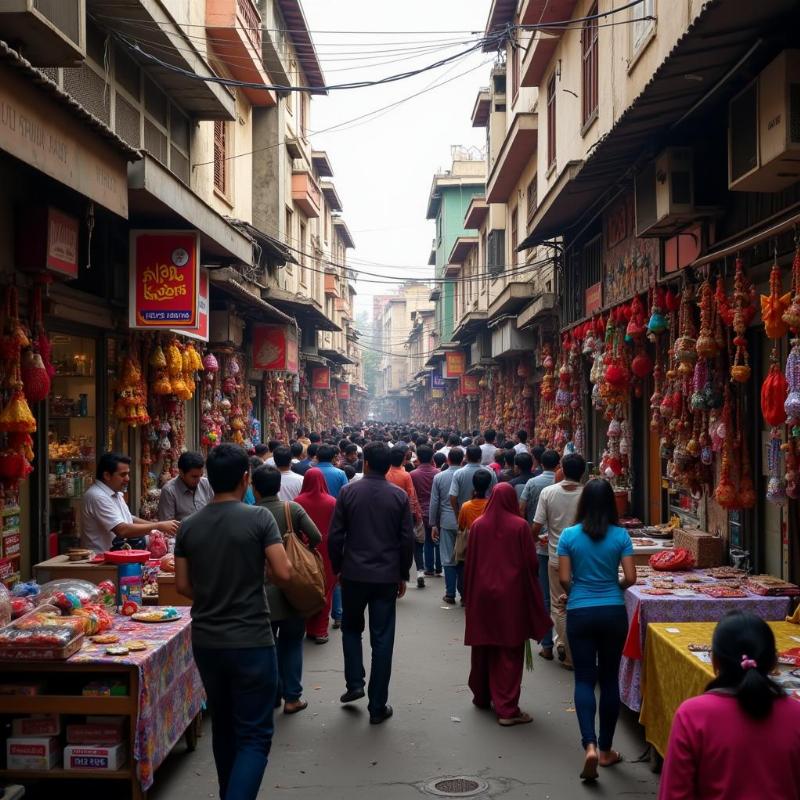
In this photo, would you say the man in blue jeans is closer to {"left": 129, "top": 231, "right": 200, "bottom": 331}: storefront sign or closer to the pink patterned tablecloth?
the pink patterned tablecloth

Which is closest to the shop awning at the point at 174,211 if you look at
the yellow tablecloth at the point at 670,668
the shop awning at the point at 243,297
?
the shop awning at the point at 243,297

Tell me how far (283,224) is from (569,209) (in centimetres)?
1195

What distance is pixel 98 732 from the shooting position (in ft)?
16.6

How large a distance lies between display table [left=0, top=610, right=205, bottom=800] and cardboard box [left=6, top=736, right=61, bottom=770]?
4cm

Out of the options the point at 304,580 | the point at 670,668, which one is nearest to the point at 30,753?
the point at 304,580

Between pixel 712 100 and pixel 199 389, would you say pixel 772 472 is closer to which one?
pixel 712 100

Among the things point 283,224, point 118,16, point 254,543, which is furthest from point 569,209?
point 283,224

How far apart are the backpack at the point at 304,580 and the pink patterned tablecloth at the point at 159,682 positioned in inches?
31.3

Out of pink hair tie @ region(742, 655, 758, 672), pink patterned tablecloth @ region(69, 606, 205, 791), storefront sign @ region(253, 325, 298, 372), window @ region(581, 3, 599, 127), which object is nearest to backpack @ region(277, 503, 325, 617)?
pink patterned tablecloth @ region(69, 606, 205, 791)

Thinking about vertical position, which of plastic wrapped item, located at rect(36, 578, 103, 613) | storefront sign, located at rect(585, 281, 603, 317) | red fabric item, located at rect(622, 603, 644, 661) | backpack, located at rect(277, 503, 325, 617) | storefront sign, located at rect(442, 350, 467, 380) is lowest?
red fabric item, located at rect(622, 603, 644, 661)

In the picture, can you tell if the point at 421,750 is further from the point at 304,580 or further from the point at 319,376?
the point at 319,376

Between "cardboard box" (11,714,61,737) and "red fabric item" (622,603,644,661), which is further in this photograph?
"red fabric item" (622,603,644,661)

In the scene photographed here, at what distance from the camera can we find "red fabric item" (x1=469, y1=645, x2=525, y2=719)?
663cm

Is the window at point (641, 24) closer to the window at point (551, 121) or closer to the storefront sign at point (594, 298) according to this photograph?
the storefront sign at point (594, 298)
